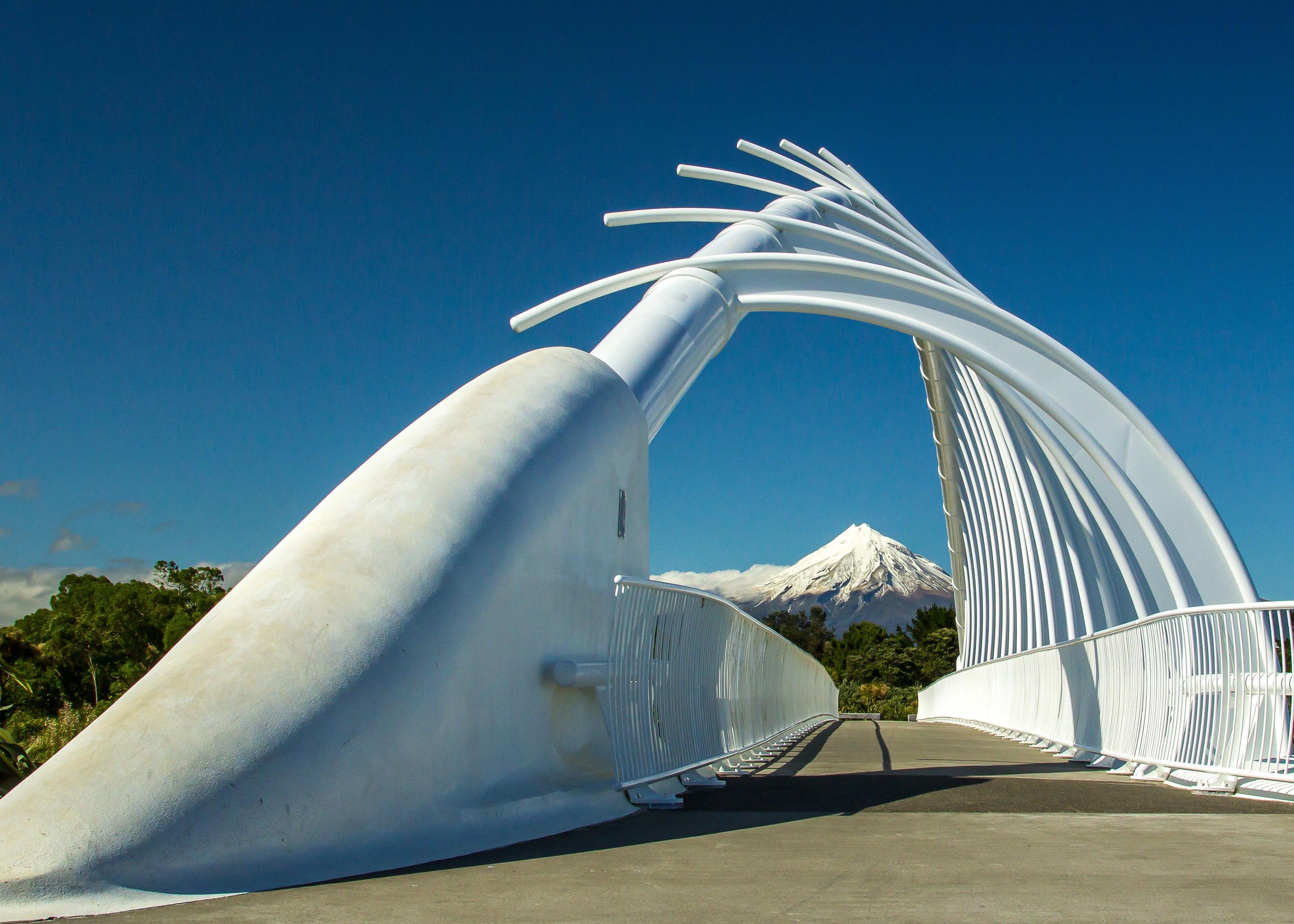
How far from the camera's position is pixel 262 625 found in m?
4.97

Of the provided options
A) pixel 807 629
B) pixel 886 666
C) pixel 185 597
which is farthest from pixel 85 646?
pixel 807 629

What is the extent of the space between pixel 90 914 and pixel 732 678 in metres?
6.58

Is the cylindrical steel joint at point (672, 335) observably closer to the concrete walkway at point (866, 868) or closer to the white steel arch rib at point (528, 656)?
the white steel arch rib at point (528, 656)

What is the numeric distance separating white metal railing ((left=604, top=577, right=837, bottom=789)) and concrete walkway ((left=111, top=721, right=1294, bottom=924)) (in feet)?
1.35

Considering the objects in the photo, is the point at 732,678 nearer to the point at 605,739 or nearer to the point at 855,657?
the point at 605,739

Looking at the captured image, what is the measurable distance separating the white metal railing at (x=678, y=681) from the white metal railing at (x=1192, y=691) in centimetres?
333

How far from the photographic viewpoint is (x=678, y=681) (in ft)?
25.8

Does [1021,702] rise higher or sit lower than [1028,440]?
lower

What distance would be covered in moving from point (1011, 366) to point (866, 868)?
1088 cm

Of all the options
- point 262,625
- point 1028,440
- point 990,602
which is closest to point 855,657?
point 990,602

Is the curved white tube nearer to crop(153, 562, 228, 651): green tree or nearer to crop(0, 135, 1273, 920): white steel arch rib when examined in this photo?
crop(0, 135, 1273, 920): white steel arch rib

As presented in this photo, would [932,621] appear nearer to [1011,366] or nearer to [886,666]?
[886,666]

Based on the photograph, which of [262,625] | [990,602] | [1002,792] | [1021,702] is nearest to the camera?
[262,625]

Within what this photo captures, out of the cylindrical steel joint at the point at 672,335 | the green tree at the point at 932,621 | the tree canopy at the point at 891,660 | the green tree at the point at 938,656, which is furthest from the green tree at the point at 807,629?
the cylindrical steel joint at the point at 672,335
